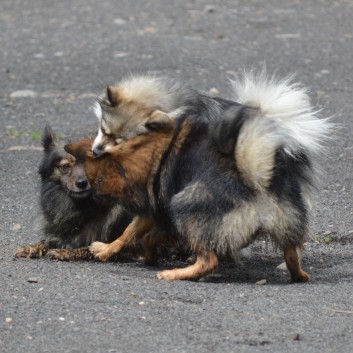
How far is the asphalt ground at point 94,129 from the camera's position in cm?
540

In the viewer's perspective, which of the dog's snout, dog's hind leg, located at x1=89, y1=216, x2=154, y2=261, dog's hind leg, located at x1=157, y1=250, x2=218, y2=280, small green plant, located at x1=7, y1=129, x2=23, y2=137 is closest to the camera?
dog's hind leg, located at x1=157, y1=250, x2=218, y2=280

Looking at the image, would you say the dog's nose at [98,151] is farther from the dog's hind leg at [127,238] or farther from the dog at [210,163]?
the dog's hind leg at [127,238]

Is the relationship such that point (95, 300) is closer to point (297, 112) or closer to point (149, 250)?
point (149, 250)

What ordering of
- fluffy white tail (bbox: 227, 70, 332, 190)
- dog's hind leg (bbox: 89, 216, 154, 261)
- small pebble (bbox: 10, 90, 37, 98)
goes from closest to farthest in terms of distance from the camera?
fluffy white tail (bbox: 227, 70, 332, 190), dog's hind leg (bbox: 89, 216, 154, 261), small pebble (bbox: 10, 90, 37, 98)

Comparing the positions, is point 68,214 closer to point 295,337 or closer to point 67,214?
point 67,214

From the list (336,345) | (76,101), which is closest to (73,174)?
(336,345)

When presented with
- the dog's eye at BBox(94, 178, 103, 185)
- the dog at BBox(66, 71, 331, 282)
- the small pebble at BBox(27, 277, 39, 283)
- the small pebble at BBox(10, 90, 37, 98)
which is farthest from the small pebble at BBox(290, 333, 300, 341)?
the small pebble at BBox(10, 90, 37, 98)

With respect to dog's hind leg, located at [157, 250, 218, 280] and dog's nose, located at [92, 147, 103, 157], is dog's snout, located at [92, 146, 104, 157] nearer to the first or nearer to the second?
dog's nose, located at [92, 147, 103, 157]

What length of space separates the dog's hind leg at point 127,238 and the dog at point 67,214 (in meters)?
0.17

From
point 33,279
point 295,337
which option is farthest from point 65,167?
point 295,337

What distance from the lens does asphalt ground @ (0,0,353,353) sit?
5.40 m

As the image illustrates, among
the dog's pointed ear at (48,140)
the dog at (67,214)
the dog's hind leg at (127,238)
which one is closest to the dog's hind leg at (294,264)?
the dog's hind leg at (127,238)

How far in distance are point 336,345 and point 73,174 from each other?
267 cm

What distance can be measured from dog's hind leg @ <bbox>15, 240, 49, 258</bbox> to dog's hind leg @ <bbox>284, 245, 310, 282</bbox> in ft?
5.73
